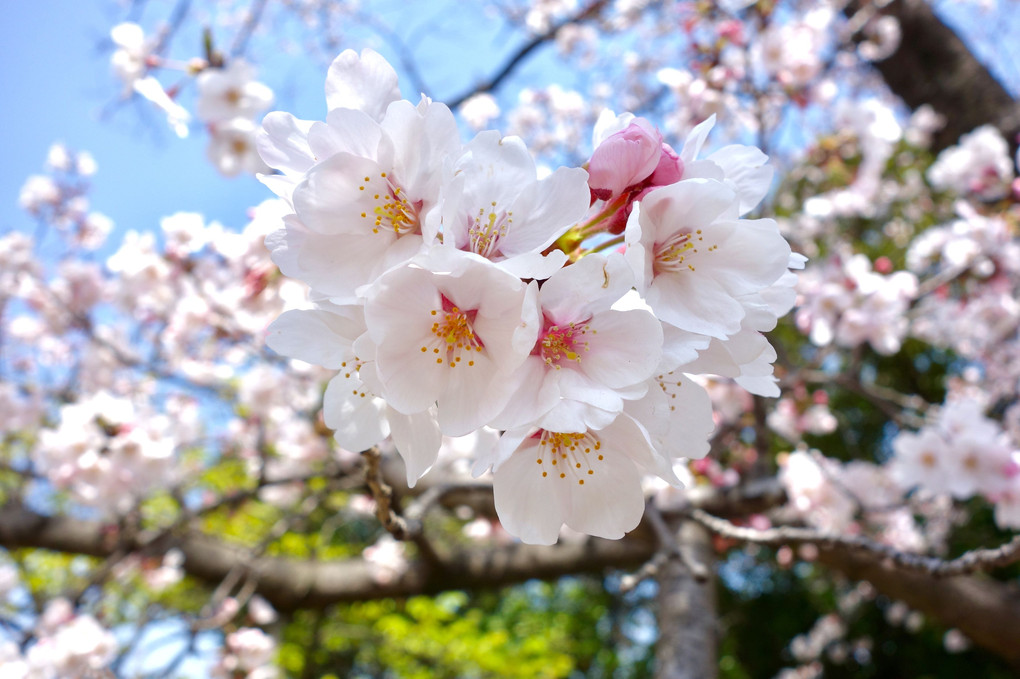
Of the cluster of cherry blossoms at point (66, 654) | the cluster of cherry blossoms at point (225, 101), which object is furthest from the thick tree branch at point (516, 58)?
the cluster of cherry blossoms at point (66, 654)

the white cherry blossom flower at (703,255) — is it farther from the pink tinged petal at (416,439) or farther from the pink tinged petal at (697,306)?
the pink tinged petal at (416,439)

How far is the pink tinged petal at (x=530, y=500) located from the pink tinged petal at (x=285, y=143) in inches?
15.1

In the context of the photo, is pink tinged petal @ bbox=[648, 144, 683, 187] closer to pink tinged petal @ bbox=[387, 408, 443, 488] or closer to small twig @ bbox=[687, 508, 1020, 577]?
pink tinged petal @ bbox=[387, 408, 443, 488]

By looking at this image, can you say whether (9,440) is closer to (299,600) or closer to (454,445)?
(299,600)

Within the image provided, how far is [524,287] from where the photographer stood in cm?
56

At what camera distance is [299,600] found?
2.94 metres

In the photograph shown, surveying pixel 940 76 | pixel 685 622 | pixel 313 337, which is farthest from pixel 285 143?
pixel 940 76

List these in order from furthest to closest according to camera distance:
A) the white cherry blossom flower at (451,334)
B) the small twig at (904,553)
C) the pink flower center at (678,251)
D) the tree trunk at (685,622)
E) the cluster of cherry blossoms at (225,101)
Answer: the tree trunk at (685,622), the cluster of cherry blossoms at (225,101), the small twig at (904,553), the pink flower center at (678,251), the white cherry blossom flower at (451,334)

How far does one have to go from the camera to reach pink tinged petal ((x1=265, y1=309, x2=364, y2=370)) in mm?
633

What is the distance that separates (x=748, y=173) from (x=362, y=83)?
→ 16.8 inches

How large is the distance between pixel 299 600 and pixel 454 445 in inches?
41.6

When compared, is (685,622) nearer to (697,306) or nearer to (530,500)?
(530,500)

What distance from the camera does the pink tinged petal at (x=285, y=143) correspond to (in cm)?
63

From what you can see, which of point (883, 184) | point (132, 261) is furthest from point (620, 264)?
point (883, 184)
